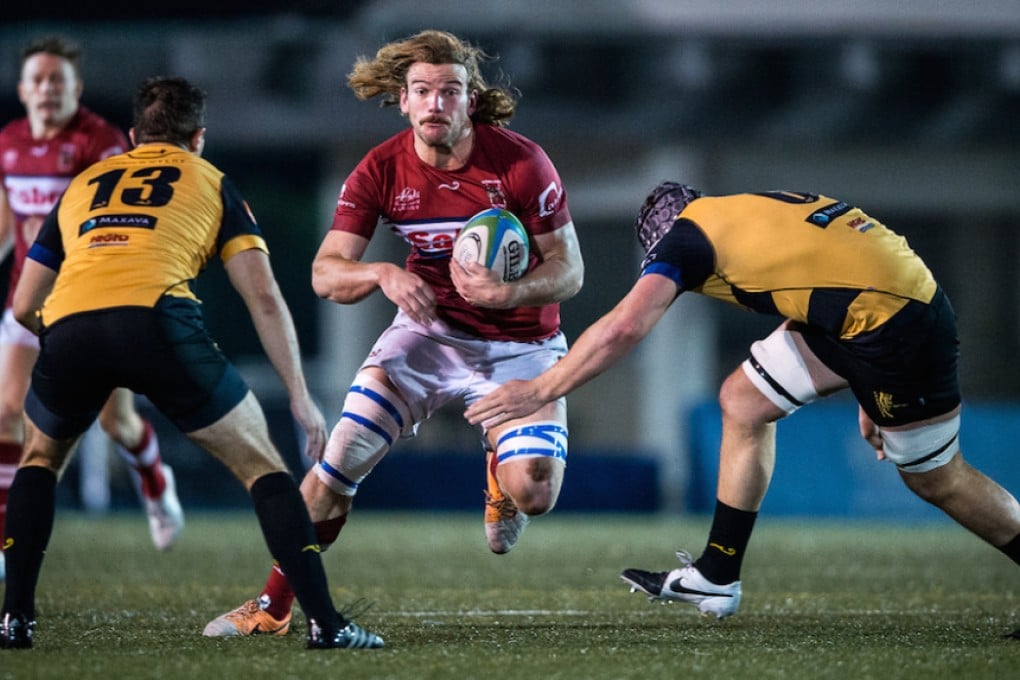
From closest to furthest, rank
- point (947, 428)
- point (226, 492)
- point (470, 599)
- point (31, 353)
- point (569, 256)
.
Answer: point (947, 428) → point (569, 256) → point (470, 599) → point (31, 353) → point (226, 492)

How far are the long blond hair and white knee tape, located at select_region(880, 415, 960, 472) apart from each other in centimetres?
192

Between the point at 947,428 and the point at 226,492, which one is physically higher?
the point at 947,428

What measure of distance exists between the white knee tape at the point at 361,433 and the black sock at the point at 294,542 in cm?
87

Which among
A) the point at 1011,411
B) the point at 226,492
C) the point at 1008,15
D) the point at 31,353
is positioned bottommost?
the point at 226,492

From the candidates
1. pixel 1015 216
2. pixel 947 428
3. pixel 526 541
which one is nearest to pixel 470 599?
pixel 947 428

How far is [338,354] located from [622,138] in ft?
14.2

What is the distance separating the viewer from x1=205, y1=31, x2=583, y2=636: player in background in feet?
18.2

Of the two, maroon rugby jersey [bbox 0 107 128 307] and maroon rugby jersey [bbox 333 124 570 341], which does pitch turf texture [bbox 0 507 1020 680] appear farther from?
maroon rugby jersey [bbox 0 107 128 307]

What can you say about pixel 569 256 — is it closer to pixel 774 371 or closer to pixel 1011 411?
pixel 774 371

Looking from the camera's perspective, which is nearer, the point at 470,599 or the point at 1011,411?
the point at 470,599

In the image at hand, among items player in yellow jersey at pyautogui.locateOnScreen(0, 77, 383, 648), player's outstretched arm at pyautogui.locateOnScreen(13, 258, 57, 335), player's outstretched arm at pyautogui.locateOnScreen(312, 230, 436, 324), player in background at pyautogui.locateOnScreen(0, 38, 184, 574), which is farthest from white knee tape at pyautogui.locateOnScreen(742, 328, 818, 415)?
player in background at pyautogui.locateOnScreen(0, 38, 184, 574)

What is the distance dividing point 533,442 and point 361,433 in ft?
2.15

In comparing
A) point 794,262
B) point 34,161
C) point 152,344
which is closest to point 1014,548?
point 794,262

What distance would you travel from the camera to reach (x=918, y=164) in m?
18.6
